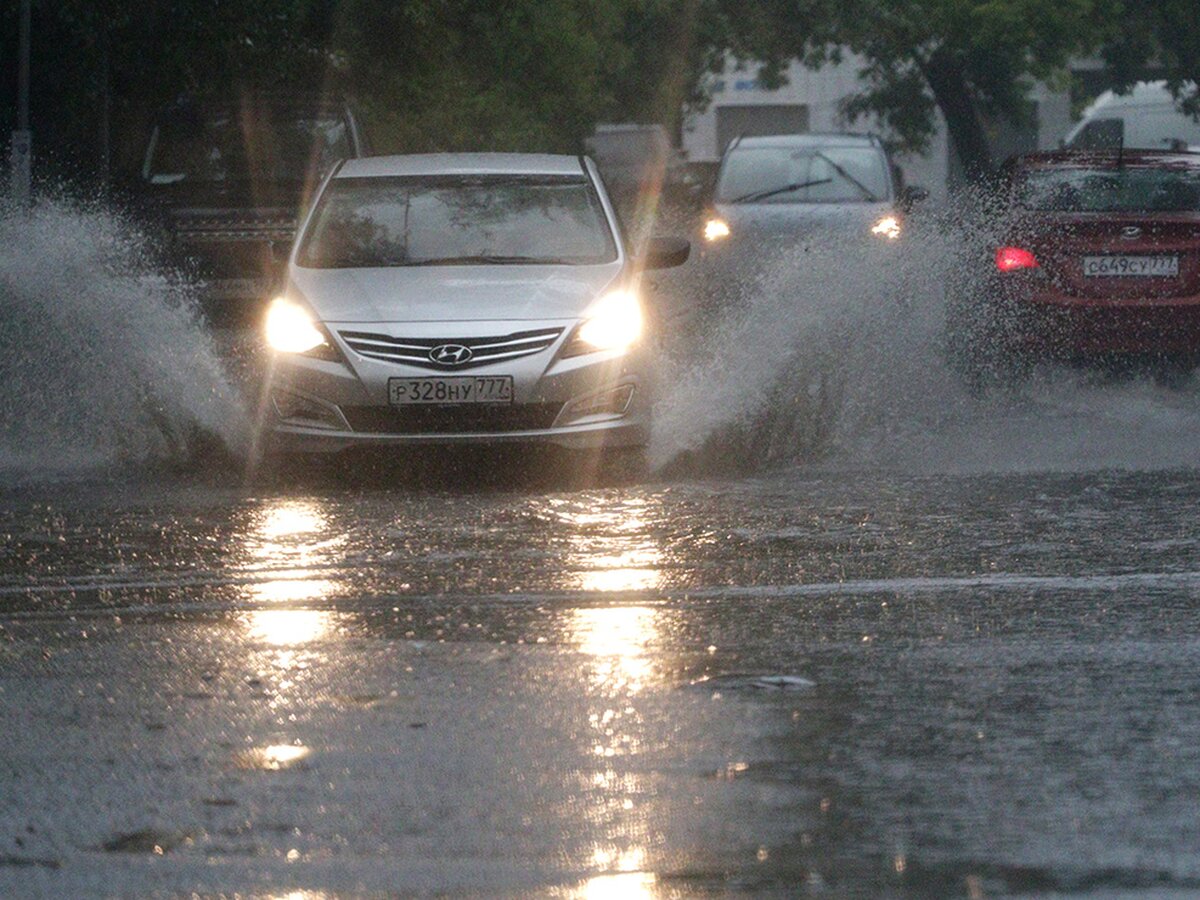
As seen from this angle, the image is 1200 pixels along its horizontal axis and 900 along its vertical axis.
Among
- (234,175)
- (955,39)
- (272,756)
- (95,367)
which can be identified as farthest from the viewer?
(955,39)

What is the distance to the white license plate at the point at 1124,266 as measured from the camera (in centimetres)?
1465

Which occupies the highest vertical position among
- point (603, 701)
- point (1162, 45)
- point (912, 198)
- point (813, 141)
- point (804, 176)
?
point (1162, 45)

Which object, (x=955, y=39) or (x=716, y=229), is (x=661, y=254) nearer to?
(x=716, y=229)

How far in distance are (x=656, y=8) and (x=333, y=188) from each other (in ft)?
98.2

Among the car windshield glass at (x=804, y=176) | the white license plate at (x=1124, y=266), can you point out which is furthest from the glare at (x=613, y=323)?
the car windshield glass at (x=804, y=176)

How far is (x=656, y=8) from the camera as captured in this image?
41.7 metres

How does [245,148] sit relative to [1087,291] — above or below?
above

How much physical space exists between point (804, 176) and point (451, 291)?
35.3 feet

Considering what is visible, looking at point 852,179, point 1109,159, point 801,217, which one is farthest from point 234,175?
point 1109,159

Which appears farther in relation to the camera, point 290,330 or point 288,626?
point 290,330

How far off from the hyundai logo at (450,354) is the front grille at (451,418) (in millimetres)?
206

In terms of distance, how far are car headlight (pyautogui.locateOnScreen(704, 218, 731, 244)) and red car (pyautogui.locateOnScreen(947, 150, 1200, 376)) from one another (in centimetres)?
606

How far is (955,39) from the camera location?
38.4 meters

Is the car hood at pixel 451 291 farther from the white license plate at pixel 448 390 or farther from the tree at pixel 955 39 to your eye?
the tree at pixel 955 39
